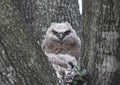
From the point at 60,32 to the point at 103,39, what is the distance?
Answer: 2.73 metres

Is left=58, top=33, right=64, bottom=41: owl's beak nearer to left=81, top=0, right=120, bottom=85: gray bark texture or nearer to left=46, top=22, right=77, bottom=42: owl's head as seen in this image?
left=46, top=22, right=77, bottom=42: owl's head

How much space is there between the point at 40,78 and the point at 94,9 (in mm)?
836

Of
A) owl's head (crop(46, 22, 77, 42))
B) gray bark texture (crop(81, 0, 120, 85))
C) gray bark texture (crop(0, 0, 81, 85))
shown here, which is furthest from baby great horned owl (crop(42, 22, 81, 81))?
gray bark texture (crop(0, 0, 81, 85))

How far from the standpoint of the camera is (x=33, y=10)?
5.61 metres

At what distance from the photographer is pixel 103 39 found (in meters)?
3.25

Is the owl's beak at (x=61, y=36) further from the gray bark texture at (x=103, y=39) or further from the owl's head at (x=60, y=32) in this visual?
the gray bark texture at (x=103, y=39)

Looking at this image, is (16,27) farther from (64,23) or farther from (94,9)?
(64,23)

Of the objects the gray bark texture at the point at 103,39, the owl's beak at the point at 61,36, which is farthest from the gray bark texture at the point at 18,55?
the owl's beak at the point at 61,36

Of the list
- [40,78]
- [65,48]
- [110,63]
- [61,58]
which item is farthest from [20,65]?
[65,48]

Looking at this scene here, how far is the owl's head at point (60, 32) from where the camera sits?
5.57 metres

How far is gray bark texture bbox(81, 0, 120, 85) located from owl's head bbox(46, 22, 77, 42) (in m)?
2.16

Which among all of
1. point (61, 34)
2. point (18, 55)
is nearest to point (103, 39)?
point (18, 55)

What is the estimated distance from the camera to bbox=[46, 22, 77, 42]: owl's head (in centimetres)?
557

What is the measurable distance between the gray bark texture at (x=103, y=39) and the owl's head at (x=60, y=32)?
216 cm
